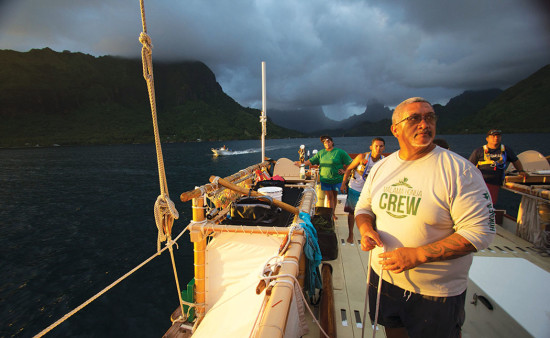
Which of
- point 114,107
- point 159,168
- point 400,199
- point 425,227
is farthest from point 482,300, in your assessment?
point 114,107

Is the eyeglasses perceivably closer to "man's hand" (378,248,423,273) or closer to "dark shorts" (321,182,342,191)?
"man's hand" (378,248,423,273)

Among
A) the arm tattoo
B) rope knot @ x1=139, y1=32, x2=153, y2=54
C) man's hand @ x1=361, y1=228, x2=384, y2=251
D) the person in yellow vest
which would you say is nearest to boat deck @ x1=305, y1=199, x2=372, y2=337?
man's hand @ x1=361, y1=228, x2=384, y2=251

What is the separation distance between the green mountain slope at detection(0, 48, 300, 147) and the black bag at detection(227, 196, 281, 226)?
127 metres

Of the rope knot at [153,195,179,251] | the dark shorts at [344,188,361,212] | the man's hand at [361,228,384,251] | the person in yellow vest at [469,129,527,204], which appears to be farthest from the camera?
the person in yellow vest at [469,129,527,204]

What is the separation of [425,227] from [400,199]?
235mm

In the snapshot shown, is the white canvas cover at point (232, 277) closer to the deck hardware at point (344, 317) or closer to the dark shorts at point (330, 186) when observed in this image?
the deck hardware at point (344, 317)

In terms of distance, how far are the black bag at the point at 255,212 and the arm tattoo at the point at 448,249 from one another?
7.36 ft

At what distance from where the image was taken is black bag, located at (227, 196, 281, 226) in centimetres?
350

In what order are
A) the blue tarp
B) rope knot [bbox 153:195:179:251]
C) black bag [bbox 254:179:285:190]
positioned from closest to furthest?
rope knot [bbox 153:195:179:251] < the blue tarp < black bag [bbox 254:179:285:190]

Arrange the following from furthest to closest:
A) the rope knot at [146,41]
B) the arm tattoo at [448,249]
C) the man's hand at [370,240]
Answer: the rope knot at [146,41]
the man's hand at [370,240]
the arm tattoo at [448,249]

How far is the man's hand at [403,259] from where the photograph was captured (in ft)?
4.97

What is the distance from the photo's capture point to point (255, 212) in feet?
11.9

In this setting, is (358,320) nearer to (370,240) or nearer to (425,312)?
(425,312)

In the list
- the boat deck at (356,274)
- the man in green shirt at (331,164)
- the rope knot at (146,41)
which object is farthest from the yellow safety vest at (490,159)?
the rope knot at (146,41)
